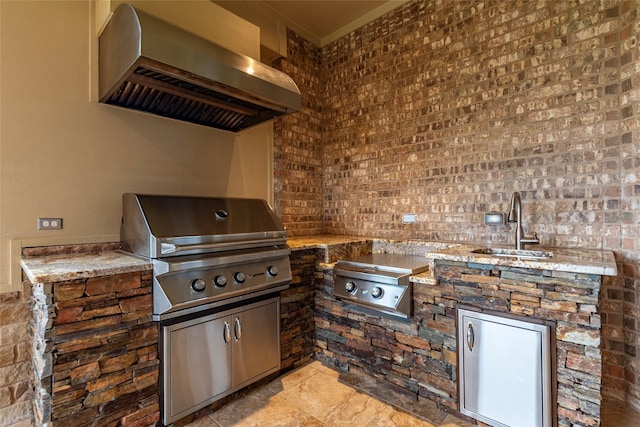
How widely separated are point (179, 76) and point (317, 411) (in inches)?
83.9

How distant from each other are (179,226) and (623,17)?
9.70 ft

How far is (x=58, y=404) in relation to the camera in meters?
1.33

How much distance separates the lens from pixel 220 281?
5.80 ft

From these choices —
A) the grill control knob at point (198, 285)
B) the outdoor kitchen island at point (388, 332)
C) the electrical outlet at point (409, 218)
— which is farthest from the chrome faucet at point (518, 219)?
the grill control knob at point (198, 285)

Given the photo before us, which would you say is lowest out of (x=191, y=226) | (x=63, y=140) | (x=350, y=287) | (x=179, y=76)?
(x=350, y=287)

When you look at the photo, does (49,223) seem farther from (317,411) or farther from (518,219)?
(518,219)

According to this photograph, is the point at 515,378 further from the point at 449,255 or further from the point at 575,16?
the point at 575,16

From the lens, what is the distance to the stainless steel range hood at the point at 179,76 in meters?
1.56

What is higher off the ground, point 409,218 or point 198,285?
point 409,218

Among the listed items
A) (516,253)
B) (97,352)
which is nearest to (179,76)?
(97,352)

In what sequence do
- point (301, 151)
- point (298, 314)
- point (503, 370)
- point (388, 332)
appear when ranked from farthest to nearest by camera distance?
point (301, 151) → point (298, 314) → point (388, 332) → point (503, 370)

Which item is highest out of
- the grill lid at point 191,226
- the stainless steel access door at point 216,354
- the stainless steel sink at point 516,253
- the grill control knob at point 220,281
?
the grill lid at point 191,226

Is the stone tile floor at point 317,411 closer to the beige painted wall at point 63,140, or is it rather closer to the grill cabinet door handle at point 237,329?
the grill cabinet door handle at point 237,329

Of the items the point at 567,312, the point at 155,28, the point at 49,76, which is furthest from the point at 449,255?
the point at 49,76
